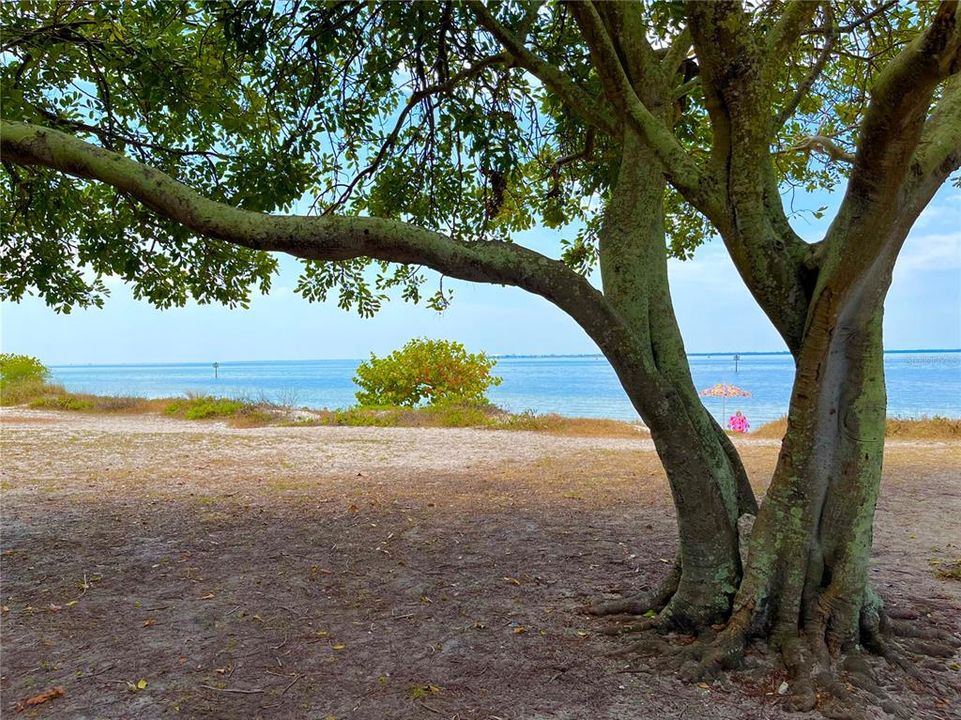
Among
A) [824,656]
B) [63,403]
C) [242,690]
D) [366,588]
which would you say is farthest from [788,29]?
[63,403]

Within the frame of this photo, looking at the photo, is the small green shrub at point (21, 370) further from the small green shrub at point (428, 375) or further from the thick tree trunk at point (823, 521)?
the thick tree trunk at point (823, 521)

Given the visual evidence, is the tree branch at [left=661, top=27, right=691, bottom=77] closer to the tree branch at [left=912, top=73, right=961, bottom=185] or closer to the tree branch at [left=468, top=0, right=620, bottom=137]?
the tree branch at [left=468, top=0, right=620, bottom=137]

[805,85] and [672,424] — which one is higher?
[805,85]

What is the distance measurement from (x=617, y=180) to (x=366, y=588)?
11.0 feet

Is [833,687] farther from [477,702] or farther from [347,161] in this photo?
[347,161]

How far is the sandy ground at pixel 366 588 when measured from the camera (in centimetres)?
281

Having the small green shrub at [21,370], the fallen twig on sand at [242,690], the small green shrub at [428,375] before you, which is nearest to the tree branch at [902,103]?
the fallen twig on sand at [242,690]

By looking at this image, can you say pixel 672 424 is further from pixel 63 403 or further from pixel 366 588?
pixel 63 403

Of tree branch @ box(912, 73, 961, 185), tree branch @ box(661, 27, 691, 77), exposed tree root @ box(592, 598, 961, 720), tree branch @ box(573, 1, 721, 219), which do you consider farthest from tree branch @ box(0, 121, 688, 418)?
tree branch @ box(661, 27, 691, 77)

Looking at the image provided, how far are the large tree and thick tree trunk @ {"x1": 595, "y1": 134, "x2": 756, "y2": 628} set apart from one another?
14 mm

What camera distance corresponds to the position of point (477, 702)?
8.97 ft

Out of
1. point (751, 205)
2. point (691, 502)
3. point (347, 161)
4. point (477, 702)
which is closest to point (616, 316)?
point (751, 205)

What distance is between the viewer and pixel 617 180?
438 cm

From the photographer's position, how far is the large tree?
9.45ft
